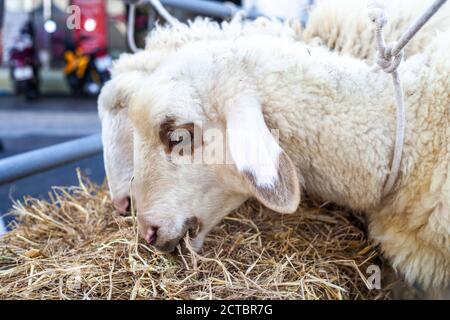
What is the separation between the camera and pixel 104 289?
5.24ft

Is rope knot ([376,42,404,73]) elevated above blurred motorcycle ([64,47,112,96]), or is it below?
above

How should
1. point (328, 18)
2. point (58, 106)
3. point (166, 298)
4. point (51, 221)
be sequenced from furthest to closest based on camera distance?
point (58, 106), point (328, 18), point (51, 221), point (166, 298)

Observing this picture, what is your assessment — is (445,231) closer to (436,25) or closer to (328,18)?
(436,25)

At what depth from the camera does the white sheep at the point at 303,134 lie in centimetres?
169

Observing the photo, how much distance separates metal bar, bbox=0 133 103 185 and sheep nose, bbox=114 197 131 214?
291 mm

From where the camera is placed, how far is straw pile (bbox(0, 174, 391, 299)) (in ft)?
5.21

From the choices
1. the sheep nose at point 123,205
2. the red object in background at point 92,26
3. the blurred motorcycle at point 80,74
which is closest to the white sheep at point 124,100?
the sheep nose at point 123,205

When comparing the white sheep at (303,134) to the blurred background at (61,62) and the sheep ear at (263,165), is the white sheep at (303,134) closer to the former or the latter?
the sheep ear at (263,165)

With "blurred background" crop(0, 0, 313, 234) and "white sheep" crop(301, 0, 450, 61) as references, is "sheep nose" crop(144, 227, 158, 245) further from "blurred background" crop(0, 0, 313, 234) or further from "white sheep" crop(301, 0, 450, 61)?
"white sheep" crop(301, 0, 450, 61)

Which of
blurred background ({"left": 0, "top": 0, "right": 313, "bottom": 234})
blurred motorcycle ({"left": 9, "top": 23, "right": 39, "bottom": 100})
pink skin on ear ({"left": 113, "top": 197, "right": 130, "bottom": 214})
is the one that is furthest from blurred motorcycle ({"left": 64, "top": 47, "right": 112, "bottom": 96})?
pink skin on ear ({"left": 113, "top": 197, "right": 130, "bottom": 214})

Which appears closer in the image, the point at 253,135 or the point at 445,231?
the point at 253,135

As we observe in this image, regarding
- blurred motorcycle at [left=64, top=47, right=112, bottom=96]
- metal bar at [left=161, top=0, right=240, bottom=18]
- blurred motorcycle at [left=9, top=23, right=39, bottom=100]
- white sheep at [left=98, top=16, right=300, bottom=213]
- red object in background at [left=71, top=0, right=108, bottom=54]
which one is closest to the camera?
white sheep at [left=98, top=16, right=300, bottom=213]

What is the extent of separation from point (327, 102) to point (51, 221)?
1.10 meters

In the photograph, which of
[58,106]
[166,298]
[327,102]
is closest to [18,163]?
[166,298]
